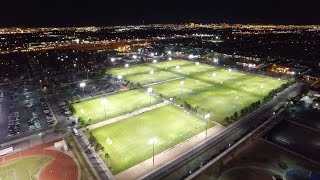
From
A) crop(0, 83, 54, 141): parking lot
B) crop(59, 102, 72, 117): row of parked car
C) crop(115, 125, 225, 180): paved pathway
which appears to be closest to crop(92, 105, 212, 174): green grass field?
crop(115, 125, 225, 180): paved pathway

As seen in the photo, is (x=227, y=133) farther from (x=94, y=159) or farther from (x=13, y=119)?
(x=13, y=119)

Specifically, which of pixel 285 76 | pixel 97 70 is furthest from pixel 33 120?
pixel 285 76

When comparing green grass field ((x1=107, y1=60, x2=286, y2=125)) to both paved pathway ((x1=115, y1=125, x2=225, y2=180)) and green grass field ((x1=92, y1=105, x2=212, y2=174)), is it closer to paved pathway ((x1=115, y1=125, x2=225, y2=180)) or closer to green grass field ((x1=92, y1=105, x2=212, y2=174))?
green grass field ((x1=92, y1=105, x2=212, y2=174))

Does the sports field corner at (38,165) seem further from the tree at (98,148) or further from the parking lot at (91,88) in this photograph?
the parking lot at (91,88)

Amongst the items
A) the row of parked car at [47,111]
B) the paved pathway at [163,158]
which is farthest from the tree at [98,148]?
the row of parked car at [47,111]

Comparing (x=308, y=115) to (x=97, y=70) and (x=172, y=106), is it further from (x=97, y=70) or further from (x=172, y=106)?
(x=97, y=70)

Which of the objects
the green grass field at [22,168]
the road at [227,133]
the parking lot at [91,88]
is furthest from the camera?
the parking lot at [91,88]
